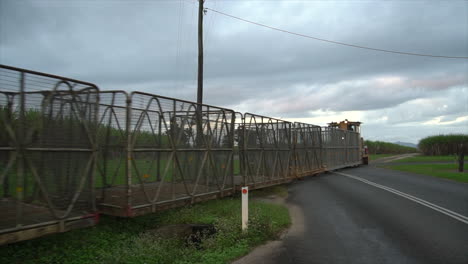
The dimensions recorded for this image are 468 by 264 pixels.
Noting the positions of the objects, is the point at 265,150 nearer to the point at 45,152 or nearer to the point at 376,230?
the point at 376,230

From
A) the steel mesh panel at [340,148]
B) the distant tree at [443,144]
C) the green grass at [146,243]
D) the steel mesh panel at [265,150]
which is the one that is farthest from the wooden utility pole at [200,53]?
the distant tree at [443,144]

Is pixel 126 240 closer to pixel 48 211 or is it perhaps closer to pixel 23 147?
pixel 48 211

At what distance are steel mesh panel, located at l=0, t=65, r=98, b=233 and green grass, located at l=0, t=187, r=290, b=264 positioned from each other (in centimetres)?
72

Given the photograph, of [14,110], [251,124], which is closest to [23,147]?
[14,110]

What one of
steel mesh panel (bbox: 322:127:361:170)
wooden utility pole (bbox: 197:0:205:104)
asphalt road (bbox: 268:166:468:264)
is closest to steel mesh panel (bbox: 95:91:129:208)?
asphalt road (bbox: 268:166:468:264)

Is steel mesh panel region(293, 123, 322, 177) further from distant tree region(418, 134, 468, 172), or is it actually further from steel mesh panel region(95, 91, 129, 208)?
distant tree region(418, 134, 468, 172)

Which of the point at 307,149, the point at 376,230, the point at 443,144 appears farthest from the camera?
the point at 443,144

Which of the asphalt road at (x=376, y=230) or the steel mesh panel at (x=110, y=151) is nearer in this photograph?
the asphalt road at (x=376, y=230)

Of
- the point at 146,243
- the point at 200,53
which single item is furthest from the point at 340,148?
the point at 146,243

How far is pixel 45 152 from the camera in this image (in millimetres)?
5641

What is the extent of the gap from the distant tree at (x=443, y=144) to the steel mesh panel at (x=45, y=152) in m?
48.9

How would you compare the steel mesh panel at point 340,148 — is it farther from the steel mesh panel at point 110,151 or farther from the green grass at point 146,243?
the steel mesh panel at point 110,151

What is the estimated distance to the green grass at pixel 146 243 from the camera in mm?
6164

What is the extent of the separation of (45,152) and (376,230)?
22.2 ft
